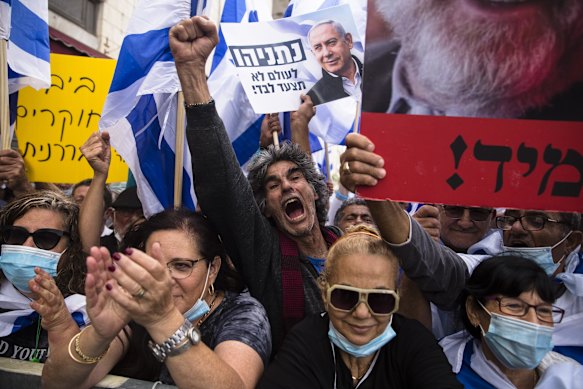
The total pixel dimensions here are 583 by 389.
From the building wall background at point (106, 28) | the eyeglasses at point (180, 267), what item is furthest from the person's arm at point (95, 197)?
the building wall background at point (106, 28)

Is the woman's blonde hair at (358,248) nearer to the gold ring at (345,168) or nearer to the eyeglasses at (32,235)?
the gold ring at (345,168)

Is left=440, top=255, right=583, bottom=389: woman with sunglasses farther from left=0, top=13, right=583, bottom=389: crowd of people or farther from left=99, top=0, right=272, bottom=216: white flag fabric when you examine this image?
left=99, top=0, right=272, bottom=216: white flag fabric

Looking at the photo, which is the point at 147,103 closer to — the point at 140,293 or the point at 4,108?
the point at 4,108

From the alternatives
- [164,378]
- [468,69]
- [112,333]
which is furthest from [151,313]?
[468,69]

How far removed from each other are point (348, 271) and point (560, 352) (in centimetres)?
102

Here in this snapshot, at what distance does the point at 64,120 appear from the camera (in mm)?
4234

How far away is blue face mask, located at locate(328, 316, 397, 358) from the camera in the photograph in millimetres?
1841

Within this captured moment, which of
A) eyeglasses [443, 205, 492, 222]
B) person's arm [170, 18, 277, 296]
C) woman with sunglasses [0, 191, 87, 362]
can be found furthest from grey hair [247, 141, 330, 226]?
woman with sunglasses [0, 191, 87, 362]

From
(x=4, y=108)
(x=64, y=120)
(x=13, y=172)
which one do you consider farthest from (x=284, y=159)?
(x=64, y=120)

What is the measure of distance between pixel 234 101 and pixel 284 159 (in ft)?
4.24

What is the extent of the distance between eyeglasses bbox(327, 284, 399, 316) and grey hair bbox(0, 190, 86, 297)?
1282 mm

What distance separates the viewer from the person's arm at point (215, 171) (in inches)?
83.9

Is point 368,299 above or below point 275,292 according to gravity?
above

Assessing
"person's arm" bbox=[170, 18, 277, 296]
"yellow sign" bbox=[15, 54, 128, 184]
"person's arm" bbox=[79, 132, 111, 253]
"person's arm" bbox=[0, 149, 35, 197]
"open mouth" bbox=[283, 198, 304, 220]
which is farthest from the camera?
"yellow sign" bbox=[15, 54, 128, 184]
